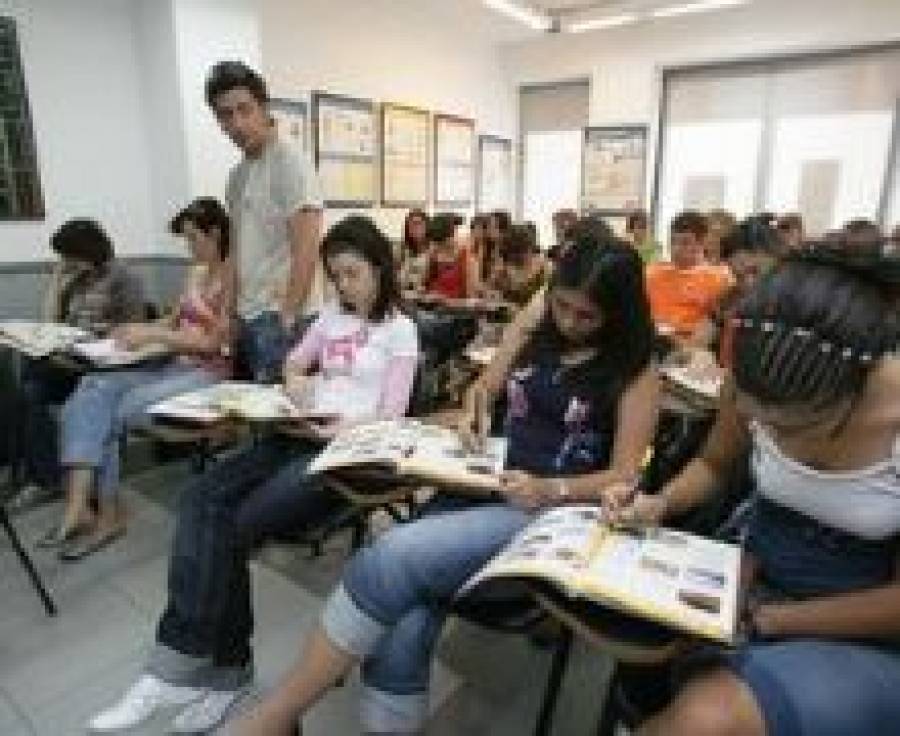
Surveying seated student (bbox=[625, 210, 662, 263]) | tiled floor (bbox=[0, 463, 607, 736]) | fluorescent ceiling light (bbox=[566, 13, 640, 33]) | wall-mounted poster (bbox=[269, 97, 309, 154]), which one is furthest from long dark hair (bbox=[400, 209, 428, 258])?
tiled floor (bbox=[0, 463, 607, 736])

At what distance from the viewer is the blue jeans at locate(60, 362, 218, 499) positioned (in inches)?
97.0

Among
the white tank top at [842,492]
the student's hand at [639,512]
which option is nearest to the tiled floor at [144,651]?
the student's hand at [639,512]

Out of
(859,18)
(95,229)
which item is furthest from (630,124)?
(95,229)

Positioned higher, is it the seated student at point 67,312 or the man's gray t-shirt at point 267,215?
the man's gray t-shirt at point 267,215

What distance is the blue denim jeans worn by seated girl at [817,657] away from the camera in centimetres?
87

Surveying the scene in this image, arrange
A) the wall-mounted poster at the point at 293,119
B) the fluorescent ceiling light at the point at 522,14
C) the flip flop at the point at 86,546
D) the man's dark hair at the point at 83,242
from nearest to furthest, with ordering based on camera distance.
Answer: the flip flop at the point at 86,546
the man's dark hair at the point at 83,242
the wall-mounted poster at the point at 293,119
the fluorescent ceiling light at the point at 522,14

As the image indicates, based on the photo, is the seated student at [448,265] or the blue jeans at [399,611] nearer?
the blue jeans at [399,611]

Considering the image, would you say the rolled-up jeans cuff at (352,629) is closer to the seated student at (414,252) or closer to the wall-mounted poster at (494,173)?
the seated student at (414,252)

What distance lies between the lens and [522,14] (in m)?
5.49

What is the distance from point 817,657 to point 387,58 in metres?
5.20

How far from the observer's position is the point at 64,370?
115 inches

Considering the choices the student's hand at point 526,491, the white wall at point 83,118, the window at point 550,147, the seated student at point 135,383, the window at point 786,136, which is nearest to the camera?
the student's hand at point 526,491

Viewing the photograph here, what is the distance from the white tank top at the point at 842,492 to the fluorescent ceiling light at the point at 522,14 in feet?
16.4

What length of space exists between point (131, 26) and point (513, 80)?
144 inches
